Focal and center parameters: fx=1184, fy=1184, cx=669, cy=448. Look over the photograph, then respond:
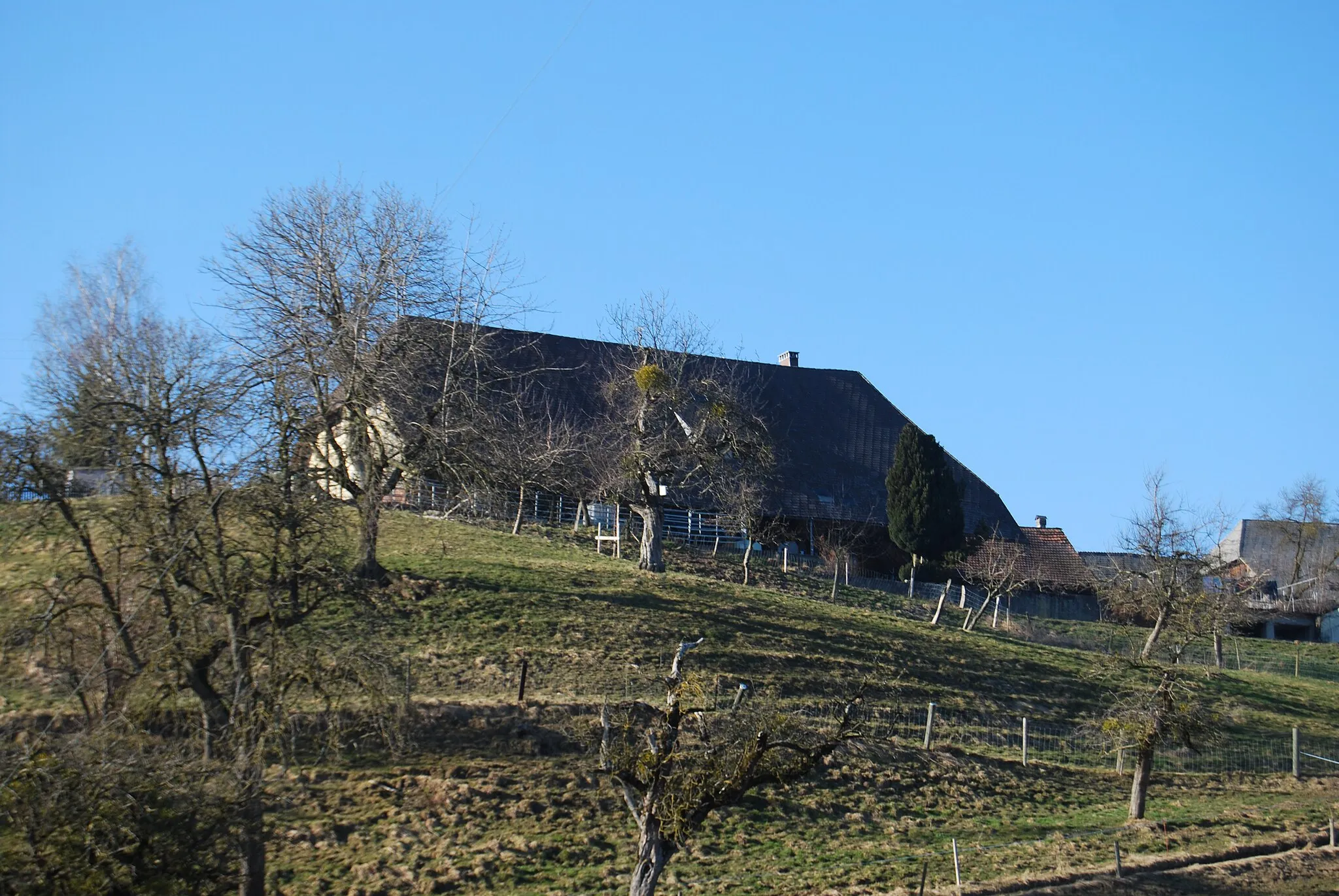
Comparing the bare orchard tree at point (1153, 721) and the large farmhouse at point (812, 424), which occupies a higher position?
the large farmhouse at point (812, 424)

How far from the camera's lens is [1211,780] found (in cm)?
2581

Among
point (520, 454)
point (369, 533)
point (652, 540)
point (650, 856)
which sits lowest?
point (650, 856)

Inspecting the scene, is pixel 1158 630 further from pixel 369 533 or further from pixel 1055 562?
pixel 369 533

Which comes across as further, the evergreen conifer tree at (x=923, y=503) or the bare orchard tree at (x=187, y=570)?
the evergreen conifer tree at (x=923, y=503)

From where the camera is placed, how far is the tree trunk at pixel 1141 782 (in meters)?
21.7

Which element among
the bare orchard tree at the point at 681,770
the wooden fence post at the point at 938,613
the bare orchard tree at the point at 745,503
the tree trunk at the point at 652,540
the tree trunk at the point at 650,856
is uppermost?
the bare orchard tree at the point at 745,503

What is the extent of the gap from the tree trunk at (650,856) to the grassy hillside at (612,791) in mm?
2148

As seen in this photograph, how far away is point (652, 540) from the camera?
3284 centimetres

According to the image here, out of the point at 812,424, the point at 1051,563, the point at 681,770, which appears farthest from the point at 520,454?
the point at 1051,563

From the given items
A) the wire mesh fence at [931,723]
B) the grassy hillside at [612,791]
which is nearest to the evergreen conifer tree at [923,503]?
the grassy hillside at [612,791]

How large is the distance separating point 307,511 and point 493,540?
18946 millimetres

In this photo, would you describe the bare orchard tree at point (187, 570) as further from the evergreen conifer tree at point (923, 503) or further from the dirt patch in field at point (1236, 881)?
the evergreen conifer tree at point (923, 503)

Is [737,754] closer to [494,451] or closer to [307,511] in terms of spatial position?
[307,511]

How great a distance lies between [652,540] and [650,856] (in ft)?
A: 63.9
